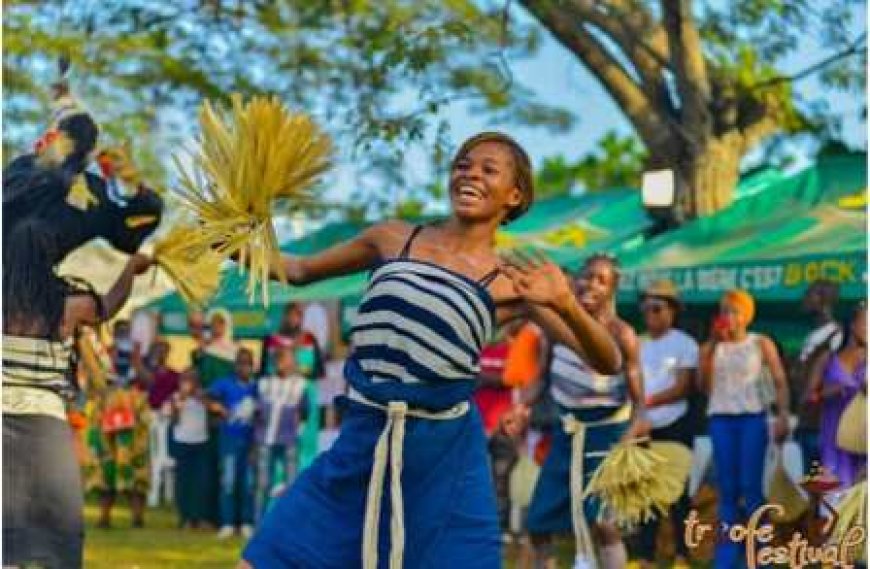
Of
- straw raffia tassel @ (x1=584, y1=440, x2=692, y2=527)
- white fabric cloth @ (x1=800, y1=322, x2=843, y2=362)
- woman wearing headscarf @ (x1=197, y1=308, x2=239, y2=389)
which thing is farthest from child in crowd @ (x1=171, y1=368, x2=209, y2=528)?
straw raffia tassel @ (x1=584, y1=440, x2=692, y2=527)

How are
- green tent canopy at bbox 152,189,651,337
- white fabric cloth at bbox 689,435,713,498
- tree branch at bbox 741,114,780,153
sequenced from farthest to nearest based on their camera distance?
green tent canopy at bbox 152,189,651,337
tree branch at bbox 741,114,780,153
white fabric cloth at bbox 689,435,713,498

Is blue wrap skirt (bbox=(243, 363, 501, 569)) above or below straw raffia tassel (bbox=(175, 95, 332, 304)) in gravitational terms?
below

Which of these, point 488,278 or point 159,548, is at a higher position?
point 488,278

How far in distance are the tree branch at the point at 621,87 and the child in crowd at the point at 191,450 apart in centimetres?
404

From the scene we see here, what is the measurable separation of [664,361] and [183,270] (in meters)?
4.50

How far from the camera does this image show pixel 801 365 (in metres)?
10.6

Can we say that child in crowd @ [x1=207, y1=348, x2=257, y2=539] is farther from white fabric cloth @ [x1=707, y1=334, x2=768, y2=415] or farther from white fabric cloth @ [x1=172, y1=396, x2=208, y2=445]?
white fabric cloth @ [x1=707, y1=334, x2=768, y2=415]

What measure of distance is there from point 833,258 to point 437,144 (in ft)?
8.70

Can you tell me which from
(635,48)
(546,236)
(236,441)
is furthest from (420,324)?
(546,236)

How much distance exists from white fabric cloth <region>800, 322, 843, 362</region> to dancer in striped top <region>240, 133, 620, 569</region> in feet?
16.7

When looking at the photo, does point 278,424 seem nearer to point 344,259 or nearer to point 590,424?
point 590,424

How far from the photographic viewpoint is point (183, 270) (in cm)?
669

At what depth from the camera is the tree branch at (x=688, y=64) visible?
1388 cm

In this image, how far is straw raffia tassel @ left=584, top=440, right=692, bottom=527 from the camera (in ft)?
24.3
